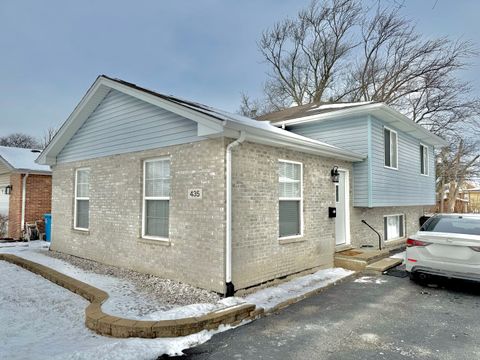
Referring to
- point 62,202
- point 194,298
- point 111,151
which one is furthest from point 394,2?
point 62,202

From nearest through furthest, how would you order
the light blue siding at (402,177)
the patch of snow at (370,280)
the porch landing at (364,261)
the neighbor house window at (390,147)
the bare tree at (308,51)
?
the patch of snow at (370,280) → the porch landing at (364,261) → the light blue siding at (402,177) → the neighbor house window at (390,147) → the bare tree at (308,51)

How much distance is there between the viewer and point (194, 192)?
5910mm

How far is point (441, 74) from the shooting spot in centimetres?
2181

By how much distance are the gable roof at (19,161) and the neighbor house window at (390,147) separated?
529 inches

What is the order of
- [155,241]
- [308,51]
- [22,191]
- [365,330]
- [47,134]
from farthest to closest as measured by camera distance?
[47,134], [308,51], [22,191], [155,241], [365,330]

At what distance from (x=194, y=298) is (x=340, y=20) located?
25599mm

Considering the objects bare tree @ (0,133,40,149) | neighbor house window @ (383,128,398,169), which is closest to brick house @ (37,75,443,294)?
neighbor house window @ (383,128,398,169)

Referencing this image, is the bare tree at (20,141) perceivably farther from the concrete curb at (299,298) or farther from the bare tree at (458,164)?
the bare tree at (458,164)

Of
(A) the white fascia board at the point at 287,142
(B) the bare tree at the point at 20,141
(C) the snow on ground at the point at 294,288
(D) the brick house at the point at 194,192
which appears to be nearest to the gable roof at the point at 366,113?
(D) the brick house at the point at 194,192

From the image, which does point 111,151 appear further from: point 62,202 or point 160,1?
point 160,1

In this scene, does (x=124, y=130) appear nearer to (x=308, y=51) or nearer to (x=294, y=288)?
(x=294, y=288)

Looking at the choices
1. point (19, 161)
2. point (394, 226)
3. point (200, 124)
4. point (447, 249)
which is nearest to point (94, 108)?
point (200, 124)

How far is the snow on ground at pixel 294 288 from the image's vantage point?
5.27m

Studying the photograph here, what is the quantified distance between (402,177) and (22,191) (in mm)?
14941
